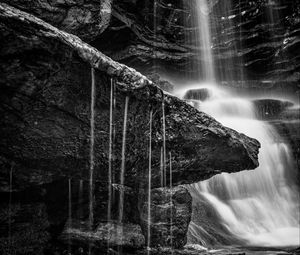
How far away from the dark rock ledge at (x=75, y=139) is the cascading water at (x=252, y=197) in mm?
3024

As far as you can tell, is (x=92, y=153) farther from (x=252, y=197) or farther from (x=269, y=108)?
(x=269, y=108)

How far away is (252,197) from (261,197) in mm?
825

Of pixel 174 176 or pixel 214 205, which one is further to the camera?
pixel 214 205

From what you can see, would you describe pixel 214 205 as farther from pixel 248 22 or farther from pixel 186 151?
pixel 248 22

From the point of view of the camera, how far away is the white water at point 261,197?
14023 mm

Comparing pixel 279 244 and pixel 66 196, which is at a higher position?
pixel 66 196

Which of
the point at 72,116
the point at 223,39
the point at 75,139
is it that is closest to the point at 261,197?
the point at 75,139

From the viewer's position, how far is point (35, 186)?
8359 mm

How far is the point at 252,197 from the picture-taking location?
671 inches

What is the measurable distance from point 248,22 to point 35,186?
23.7 metres

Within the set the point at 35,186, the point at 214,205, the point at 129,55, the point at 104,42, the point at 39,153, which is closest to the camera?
the point at 39,153

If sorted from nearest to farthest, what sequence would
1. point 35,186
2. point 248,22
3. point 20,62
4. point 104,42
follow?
point 20,62
point 35,186
point 104,42
point 248,22

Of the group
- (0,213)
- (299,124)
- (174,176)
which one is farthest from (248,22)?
(0,213)

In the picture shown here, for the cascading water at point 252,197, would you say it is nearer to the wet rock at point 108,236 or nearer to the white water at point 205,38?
the wet rock at point 108,236
